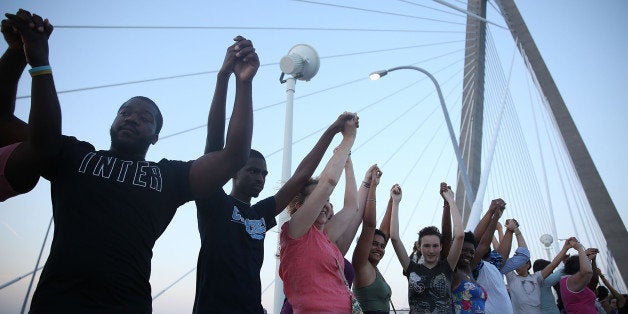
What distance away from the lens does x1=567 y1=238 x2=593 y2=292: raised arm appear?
5176mm

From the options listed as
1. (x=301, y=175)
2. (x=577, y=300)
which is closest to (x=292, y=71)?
(x=301, y=175)

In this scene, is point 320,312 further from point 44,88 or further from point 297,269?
point 44,88

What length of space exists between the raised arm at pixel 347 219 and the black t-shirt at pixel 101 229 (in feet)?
4.61

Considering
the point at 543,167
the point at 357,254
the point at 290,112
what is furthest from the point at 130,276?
the point at 543,167

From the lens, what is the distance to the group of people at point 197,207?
56.6 inches

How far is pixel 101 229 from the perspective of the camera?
1.48m

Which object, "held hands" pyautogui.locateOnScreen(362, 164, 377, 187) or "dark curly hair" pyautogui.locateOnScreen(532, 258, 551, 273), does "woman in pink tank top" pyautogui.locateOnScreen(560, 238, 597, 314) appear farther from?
"held hands" pyautogui.locateOnScreen(362, 164, 377, 187)

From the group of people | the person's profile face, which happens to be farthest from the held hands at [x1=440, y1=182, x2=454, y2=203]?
the person's profile face

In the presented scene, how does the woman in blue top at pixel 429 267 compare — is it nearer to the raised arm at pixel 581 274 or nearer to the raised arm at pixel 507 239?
the raised arm at pixel 507 239

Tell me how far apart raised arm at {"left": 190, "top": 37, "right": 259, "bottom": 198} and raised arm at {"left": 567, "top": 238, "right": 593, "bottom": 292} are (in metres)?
4.94

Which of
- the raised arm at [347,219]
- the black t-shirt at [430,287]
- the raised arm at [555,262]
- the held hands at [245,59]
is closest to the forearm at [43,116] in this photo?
the held hands at [245,59]

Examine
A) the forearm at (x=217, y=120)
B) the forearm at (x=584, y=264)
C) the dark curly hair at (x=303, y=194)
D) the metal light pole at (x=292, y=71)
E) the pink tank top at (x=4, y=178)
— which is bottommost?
the forearm at (x=584, y=264)

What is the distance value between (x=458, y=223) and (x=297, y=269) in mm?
1888

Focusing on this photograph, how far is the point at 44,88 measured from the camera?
1437mm
